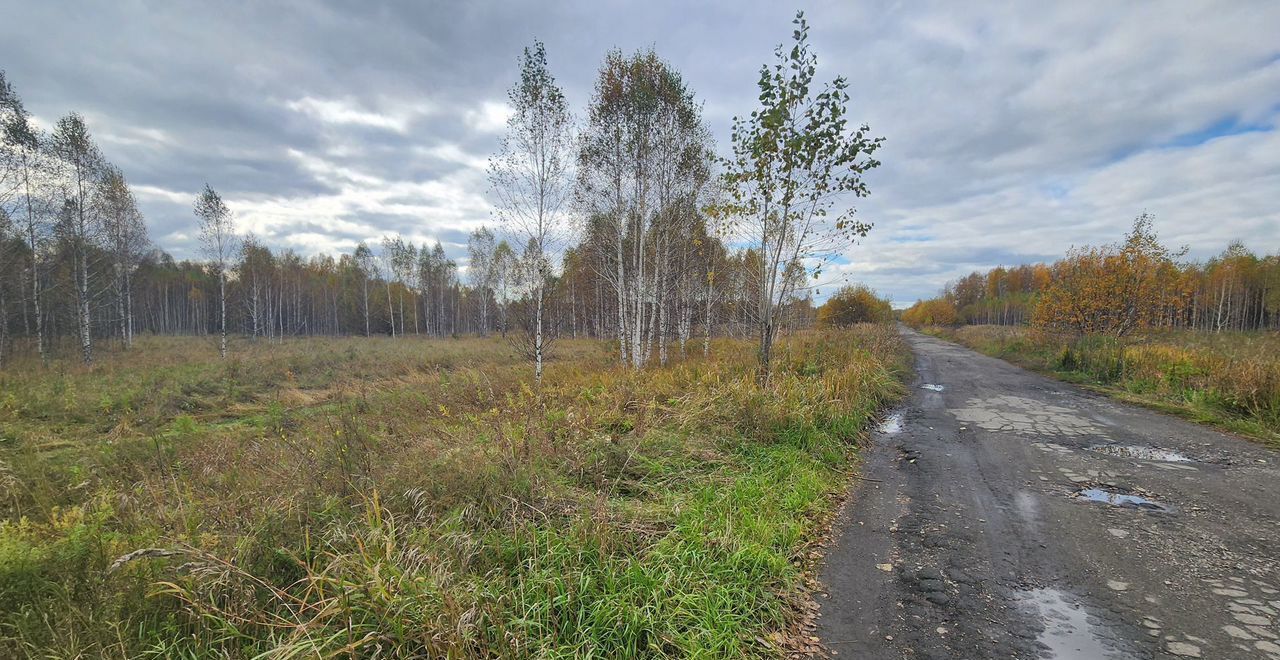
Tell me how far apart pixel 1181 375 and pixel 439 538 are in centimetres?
1545

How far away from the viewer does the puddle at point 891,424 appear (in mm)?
7723

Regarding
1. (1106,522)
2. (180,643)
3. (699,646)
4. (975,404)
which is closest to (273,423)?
(180,643)

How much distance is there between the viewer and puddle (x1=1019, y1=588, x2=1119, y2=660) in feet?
8.30

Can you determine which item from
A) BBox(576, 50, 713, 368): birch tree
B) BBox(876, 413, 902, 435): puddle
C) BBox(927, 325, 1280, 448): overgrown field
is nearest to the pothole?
BBox(876, 413, 902, 435): puddle

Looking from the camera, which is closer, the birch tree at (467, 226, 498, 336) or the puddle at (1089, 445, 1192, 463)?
the puddle at (1089, 445, 1192, 463)

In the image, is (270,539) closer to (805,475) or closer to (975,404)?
(805,475)

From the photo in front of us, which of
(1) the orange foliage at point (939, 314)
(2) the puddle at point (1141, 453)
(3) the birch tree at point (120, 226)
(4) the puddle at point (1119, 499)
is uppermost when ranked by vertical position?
(3) the birch tree at point (120, 226)

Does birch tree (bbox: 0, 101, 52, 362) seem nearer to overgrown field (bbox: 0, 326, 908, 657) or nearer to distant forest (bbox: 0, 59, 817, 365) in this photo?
distant forest (bbox: 0, 59, 817, 365)

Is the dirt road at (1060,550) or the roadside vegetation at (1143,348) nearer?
the dirt road at (1060,550)

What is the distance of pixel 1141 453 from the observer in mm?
5984

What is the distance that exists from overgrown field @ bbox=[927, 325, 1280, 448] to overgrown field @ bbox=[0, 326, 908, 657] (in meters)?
6.76

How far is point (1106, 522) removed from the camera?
406 cm

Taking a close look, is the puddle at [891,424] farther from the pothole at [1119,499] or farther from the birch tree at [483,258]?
the birch tree at [483,258]

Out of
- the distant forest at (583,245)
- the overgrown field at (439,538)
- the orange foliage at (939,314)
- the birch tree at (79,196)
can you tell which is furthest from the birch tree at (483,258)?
the orange foliage at (939,314)
